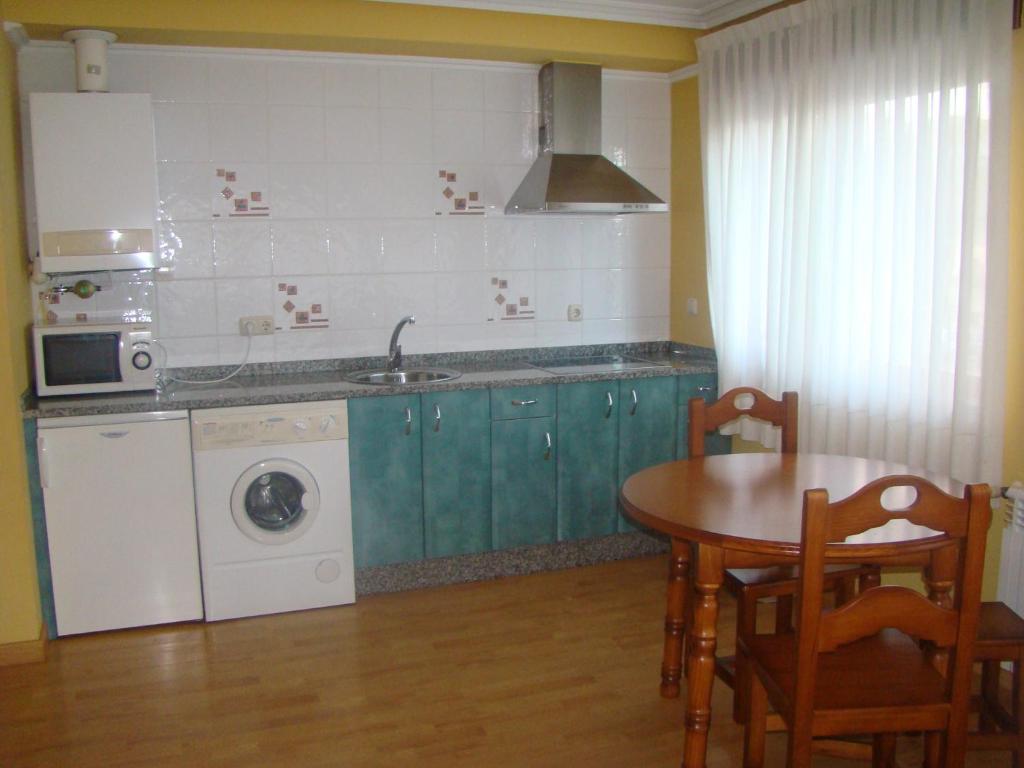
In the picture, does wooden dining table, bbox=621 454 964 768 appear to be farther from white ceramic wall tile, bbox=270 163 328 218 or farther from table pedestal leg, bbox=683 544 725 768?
white ceramic wall tile, bbox=270 163 328 218

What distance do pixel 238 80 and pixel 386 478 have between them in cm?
187

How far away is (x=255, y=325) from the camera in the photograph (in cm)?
402

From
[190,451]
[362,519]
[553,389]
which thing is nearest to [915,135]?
[553,389]

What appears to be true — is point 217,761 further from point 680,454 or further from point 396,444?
point 680,454

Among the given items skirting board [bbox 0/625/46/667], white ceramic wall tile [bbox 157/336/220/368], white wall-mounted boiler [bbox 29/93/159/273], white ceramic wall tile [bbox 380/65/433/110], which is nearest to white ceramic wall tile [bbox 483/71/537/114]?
white ceramic wall tile [bbox 380/65/433/110]

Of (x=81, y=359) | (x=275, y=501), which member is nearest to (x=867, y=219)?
(x=275, y=501)

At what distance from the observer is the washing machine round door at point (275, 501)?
11.5 ft

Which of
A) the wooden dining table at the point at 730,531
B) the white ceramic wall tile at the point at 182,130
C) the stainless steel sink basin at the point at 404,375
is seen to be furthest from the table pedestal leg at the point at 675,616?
the white ceramic wall tile at the point at 182,130

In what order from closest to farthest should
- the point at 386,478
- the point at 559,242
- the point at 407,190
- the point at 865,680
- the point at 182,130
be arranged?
1. the point at 865,680
2. the point at 386,478
3. the point at 182,130
4. the point at 407,190
5. the point at 559,242

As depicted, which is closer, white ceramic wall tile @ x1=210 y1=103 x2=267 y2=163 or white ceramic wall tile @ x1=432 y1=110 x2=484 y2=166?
white ceramic wall tile @ x1=210 y1=103 x2=267 y2=163

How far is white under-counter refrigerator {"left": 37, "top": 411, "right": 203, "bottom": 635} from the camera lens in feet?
10.9

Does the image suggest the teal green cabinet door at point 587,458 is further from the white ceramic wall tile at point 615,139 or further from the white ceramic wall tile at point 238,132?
the white ceramic wall tile at point 238,132

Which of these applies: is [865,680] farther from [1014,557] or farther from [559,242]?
[559,242]

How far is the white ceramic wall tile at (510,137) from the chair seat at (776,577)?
2413 millimetres
